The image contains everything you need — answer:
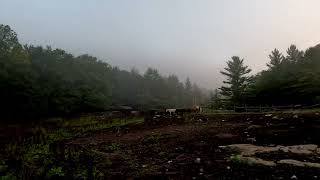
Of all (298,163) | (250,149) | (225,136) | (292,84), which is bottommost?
(298,163)

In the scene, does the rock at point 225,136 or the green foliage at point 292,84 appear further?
Answer: the green foliage at point 292,84

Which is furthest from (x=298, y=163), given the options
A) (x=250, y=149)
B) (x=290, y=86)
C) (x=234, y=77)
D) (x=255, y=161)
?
(x=234, y=77)

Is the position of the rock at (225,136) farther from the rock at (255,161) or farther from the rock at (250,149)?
the rock at (255,161)

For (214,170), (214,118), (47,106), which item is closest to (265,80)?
(214,118)

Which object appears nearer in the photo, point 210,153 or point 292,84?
point 210,153

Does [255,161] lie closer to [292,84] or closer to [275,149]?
[275,149]

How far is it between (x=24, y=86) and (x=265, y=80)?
34.6 metres

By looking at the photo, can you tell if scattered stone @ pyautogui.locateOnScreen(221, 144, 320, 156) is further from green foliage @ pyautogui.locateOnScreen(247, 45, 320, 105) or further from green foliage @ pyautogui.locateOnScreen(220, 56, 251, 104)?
green foliage @ pyautogui.locateOnScreen(220, 56, 251, 104)

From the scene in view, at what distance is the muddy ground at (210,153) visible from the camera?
11797 mm

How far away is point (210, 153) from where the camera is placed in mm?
14977

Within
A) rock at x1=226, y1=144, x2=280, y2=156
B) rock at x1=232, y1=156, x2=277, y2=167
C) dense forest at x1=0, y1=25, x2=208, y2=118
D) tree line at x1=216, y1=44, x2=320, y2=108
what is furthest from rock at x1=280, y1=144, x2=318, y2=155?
dense forest at x1=0, y1=25, x2=208, y2=118

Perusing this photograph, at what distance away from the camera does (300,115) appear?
24.9 meters

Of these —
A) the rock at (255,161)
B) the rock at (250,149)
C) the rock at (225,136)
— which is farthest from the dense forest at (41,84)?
the rock at (255,161)

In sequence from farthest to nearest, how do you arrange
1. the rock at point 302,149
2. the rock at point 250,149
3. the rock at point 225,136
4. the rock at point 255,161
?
the rock at point 225,136 → the rock at point 250,149 → the rock at point 302,149 → the rock at point 255,161
